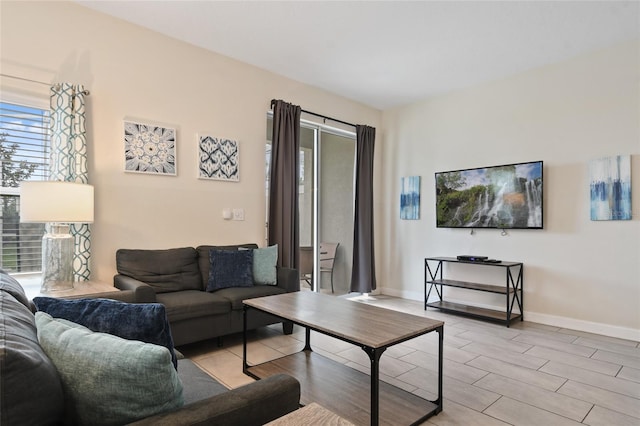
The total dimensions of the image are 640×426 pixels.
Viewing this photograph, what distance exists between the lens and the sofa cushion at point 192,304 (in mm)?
2777

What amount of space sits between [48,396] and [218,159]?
3196 millimetres

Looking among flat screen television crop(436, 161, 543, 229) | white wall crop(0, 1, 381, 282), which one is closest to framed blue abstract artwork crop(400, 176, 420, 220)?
flat screen television crop(436, 161, 543, 229)

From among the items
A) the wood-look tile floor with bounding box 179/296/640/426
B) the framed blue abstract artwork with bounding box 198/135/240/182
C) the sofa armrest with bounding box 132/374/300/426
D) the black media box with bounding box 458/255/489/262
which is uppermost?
the framed blue abstract artwork with bounding box 198/135/240/182

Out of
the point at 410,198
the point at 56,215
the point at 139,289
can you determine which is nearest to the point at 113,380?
the point at 139,289

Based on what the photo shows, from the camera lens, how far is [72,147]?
9.48ft

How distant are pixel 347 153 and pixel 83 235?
3.67 m

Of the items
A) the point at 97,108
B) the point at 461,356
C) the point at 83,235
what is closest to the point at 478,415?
the point at 461,356

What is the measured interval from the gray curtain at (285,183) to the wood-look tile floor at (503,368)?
942mm

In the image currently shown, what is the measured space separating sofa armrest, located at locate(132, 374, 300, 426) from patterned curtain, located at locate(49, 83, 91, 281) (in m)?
2.44

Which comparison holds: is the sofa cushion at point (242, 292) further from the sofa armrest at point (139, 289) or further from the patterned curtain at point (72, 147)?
the patterned curtain at point (72, 147)

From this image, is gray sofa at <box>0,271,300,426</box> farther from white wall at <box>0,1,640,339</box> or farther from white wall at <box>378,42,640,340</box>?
white wall at <box>378,42,640,340</box>

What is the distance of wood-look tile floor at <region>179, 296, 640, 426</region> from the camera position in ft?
7.00

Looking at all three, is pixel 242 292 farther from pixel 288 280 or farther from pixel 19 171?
Answer: pixel 19 171

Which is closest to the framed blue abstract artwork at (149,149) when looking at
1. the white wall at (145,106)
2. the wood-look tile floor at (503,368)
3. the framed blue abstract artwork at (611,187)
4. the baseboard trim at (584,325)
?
the white wall at (145,106)
